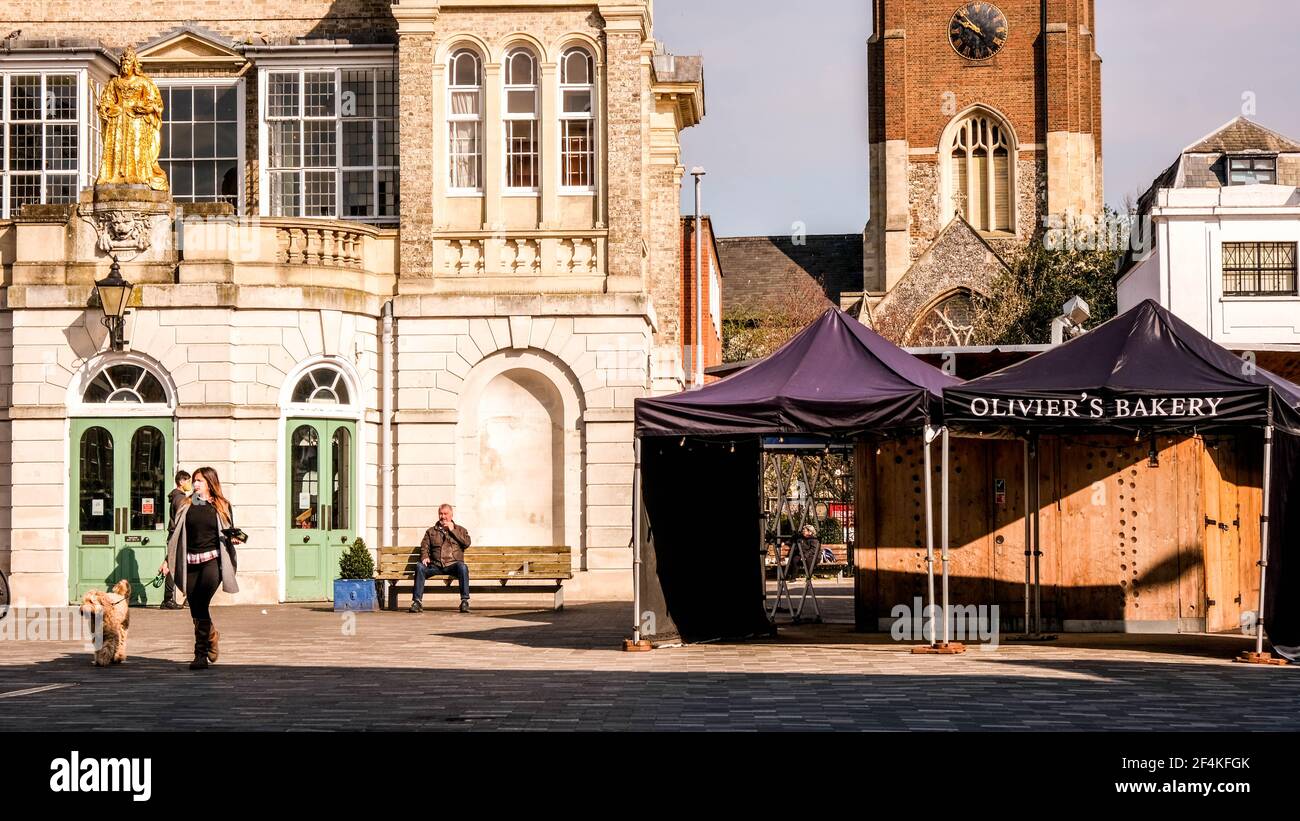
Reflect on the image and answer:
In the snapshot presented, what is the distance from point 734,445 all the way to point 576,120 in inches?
394

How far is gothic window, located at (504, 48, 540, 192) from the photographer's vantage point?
28359mm

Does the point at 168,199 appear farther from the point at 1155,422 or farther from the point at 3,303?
the point at 1155,422

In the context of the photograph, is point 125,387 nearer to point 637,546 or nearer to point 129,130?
point 129,130

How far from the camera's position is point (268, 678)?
49.5 ft

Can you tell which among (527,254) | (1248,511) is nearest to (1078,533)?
(1248,511)

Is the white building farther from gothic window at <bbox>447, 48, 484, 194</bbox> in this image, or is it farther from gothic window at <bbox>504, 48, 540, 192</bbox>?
gothic window at <bbox>447, 48, 484, 194</bbox>

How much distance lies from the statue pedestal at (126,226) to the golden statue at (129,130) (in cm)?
40

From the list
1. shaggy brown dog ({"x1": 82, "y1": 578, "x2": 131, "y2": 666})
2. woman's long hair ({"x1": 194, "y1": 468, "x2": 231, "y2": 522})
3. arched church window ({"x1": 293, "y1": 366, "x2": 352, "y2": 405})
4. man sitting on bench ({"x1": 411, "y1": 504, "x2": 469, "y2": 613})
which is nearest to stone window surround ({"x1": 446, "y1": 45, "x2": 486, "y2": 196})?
arched church window ({"x1": 293, "y1": 366, "x2": 352, "y2": 405})

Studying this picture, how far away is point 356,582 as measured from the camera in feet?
82.1

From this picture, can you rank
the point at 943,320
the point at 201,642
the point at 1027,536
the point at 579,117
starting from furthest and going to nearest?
the point at 943,320 < the point at 579,117 < the point at 1027,536 < the point at 201,642

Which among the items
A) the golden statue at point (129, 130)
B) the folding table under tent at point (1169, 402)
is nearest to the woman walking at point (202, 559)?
the folding table under tent at point (1169, 402)

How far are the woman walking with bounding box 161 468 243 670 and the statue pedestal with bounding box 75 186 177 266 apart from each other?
11.7 m

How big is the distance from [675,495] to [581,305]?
369 inches
